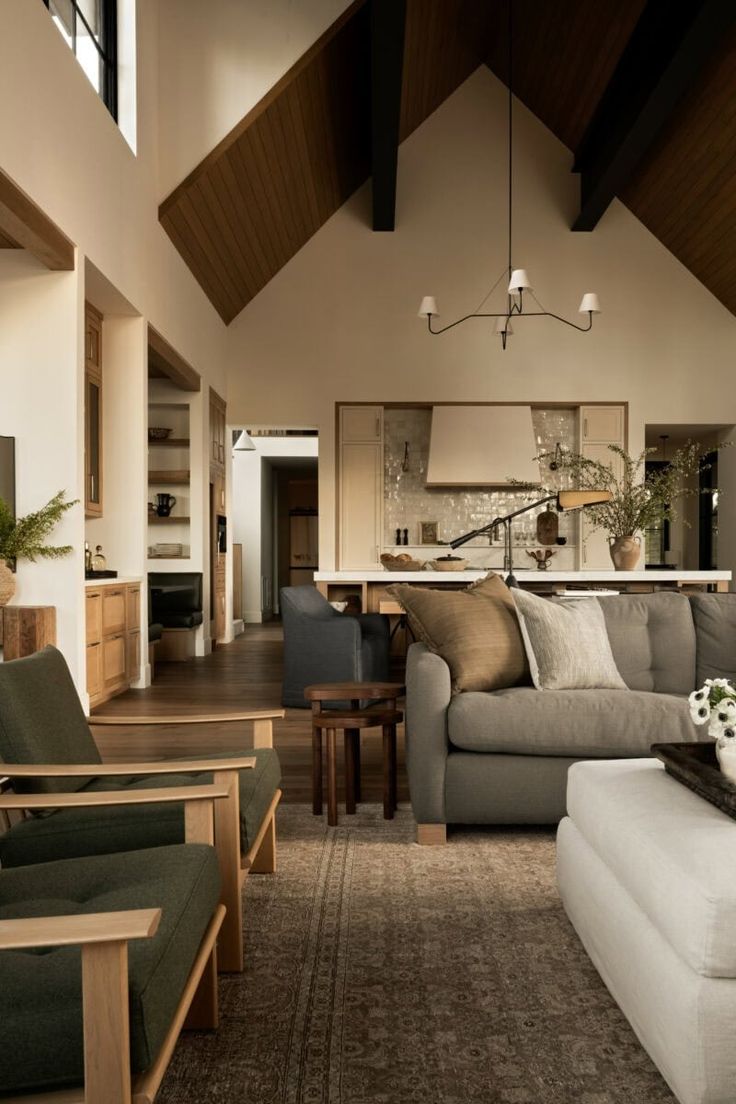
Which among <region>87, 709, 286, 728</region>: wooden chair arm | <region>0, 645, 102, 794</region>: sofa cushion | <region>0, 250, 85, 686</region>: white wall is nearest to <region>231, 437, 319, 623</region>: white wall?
<region>0, 250, 85, 686</region>: white wall

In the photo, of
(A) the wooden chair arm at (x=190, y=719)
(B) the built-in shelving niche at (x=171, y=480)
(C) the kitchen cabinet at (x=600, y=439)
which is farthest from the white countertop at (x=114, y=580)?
(C) the kitchen cabinet at (x=600, y=439)

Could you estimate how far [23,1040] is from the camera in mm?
1159

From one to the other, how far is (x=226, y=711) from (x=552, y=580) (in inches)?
98.9

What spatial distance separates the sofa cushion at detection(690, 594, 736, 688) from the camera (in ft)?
12.0

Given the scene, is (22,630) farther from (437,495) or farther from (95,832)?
(437,495)

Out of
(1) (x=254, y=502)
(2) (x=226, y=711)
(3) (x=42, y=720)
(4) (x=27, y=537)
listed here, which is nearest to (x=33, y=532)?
(4) (x=27, y=537)

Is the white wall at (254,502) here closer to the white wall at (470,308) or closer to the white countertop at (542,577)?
the white wall at (470,308)

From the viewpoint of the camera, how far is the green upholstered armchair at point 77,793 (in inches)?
77.5

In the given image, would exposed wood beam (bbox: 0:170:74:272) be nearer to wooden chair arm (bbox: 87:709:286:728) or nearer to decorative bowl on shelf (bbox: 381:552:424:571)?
wooden chair arm (bbox: 87:709:286:728)

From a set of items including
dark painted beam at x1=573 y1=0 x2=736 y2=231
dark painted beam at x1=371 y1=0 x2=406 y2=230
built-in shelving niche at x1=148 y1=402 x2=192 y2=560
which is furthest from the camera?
built-in shelving niche at x1=148 y1=402 x2=192 y2=560

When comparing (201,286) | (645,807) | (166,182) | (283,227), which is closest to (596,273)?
(283,227)

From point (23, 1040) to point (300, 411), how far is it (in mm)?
9253

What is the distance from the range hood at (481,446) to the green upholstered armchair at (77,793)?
7845 mm

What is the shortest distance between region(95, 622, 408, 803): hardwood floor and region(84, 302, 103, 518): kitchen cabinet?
4.54ft
